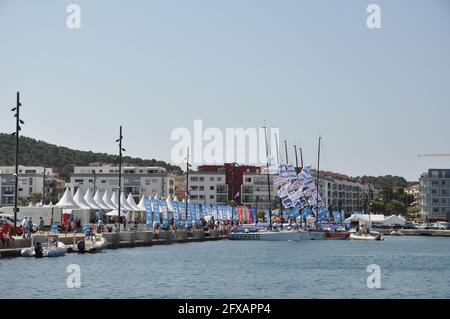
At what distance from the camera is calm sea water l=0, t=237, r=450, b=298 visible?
41312 millimetres

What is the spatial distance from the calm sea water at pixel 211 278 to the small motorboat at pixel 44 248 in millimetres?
801

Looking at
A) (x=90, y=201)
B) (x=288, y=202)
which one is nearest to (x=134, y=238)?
(x=90, y=201)

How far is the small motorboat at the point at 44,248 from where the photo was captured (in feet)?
186

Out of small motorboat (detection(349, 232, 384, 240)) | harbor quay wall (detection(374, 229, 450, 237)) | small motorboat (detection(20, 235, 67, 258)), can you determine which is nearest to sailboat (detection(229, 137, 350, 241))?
small motorboat (detection(349, 232, 384, 240))

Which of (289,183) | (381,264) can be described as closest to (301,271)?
(381,264)

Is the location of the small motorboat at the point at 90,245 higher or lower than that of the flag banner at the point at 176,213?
lower

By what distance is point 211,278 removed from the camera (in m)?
50.5

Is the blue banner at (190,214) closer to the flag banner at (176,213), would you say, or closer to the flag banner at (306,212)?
the flag banner at (176,213)

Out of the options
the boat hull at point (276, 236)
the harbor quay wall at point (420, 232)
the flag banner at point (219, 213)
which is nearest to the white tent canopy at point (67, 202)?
the boat hull at point (276, 236)

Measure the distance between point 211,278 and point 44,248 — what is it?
1417cm

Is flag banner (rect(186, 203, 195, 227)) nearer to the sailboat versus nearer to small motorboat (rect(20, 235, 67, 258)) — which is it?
the sailboat

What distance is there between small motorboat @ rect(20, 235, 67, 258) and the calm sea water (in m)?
0.80
